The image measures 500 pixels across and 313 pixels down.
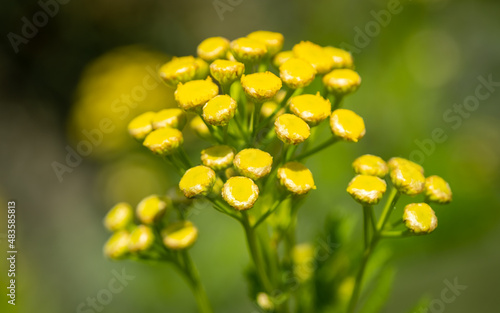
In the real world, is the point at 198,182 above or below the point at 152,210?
above

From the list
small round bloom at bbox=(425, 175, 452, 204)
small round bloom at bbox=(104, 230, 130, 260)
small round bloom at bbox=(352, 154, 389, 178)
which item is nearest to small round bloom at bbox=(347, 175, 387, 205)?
small round bloom at bbox=(352, 154, 389, 178)

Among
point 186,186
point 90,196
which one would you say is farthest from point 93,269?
point 186,186

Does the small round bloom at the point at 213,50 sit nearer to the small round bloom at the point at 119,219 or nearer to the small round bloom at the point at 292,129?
the small round bloom at the point at 292,129

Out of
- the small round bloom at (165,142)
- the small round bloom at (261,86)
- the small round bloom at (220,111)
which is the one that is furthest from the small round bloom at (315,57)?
the small round bloom at (165,142)

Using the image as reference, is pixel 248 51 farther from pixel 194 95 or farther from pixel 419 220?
pixel 419 220

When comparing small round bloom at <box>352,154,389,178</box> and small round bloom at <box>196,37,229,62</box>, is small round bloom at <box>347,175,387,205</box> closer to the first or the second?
small round bloom at <box>352,154,389,178</box>

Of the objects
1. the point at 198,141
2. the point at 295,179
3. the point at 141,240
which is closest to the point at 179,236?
the point at 141,240
